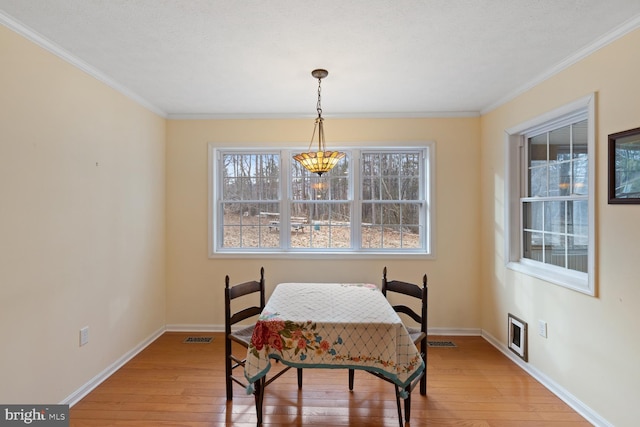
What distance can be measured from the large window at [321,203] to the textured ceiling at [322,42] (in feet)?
2.71

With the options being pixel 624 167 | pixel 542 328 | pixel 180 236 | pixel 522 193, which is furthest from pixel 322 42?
pixel 542 328

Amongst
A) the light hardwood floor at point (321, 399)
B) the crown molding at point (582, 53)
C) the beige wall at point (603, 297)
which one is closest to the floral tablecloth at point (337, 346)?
the light hardwood floor at point (321, 399)

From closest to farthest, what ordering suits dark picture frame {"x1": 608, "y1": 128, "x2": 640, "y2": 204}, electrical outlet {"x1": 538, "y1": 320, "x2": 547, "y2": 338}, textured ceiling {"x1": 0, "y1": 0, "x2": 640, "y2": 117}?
textured ceiling {"x1": 0, "y1": 0, "x2": 640, "y2": 117} → dark picture frame {"x1": 608, "y1": 128, "x2": 640, "y2": 204} → electrical outlet {"x1": 538, "y1": 320, "x2": 547, "y2": 338}

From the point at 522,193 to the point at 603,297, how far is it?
3.99 ft

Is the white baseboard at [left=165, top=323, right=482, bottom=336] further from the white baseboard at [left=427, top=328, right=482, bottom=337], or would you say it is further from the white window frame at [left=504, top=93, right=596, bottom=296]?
the white window frame at [left=504, top=93, right=596, bottom=296]

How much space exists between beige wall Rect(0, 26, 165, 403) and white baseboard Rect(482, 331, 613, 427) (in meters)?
3.52

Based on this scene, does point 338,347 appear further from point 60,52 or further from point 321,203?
point 60,52

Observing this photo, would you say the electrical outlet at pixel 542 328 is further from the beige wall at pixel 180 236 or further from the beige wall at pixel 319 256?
the beige wall at pixel 319 256

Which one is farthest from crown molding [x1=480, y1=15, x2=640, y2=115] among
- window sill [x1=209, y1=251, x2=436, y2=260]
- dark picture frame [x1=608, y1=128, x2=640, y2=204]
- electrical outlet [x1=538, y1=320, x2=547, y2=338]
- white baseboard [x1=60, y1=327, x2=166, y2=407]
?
white baseboard [x1=60, y1=327, x2=166, y2=407]

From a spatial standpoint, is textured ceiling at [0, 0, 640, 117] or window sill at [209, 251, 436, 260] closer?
textured ceiling at [0, 0, 640, 117]

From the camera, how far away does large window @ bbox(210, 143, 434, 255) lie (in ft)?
12.2

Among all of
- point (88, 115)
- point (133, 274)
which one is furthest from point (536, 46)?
point (133, 274)

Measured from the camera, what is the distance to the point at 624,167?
1934 mm

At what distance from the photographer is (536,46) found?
2.16 meters
